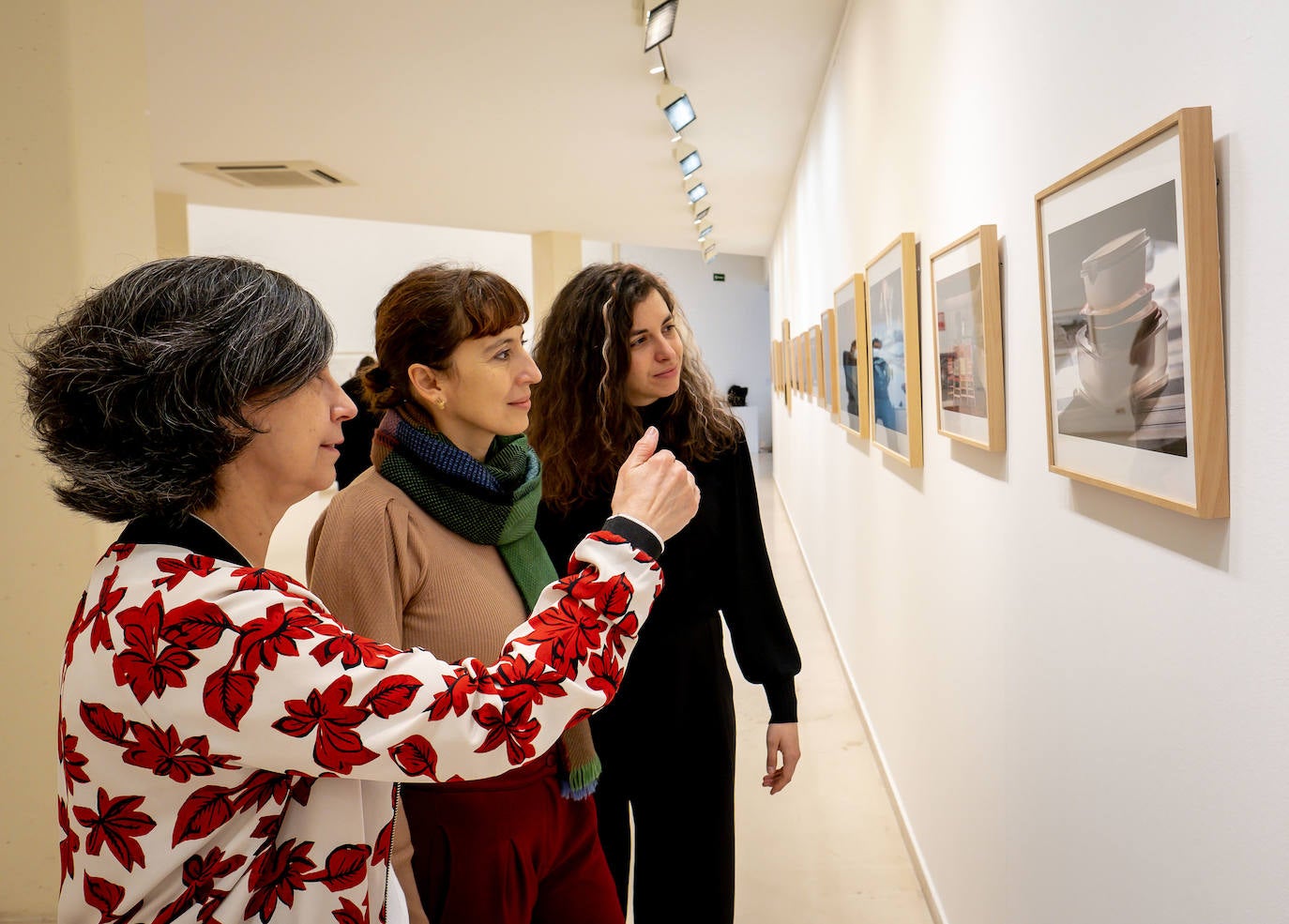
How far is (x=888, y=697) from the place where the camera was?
388cm

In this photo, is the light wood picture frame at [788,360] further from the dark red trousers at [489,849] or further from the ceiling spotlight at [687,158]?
the dark red trousers at [489,849]

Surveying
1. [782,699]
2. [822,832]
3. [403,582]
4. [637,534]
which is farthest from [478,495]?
[822,832]

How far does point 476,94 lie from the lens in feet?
20.4

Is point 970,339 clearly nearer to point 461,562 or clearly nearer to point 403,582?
point 461,562

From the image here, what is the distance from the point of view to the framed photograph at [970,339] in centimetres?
210

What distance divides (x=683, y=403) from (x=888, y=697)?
228cm

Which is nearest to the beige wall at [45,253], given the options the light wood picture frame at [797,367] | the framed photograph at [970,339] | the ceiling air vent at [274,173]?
the framed photograph at [970,339]

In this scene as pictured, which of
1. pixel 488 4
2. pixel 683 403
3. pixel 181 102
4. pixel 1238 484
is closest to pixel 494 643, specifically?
pixel 683 403

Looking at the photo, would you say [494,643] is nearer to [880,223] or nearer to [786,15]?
[880,223]

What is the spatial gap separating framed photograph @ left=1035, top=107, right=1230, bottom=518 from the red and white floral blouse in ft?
2.70

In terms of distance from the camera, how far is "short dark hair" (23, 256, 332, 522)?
0.99 m

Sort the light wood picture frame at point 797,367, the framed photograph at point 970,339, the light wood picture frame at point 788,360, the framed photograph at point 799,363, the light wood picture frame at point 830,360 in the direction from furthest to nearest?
1. the light wood picture frame at point 788,360
2. the light wood picture frame at point 797,367
3. the framed photograph at point 799,363
4. the light wood picture frame at point 830,360
5. the framed photograph at point 970,339

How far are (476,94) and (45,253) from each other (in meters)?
4.02

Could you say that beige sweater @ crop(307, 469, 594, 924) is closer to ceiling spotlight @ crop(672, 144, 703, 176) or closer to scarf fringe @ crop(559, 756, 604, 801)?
scarf fringe @ crop(559, 756, 604, 801)
